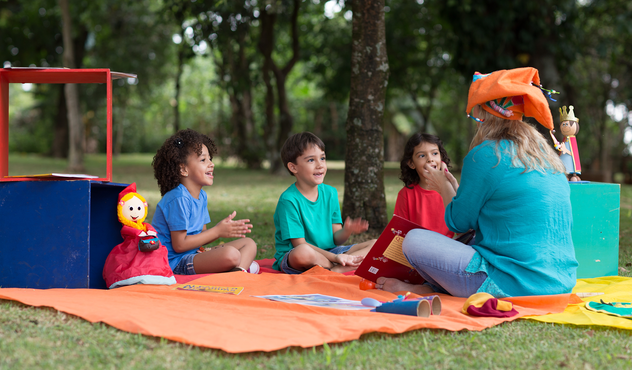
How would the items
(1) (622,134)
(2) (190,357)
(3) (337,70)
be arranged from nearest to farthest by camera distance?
(2) (190,357), (3) (337,70), (1) (622,134)

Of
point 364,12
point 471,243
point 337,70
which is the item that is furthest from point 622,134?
point 471,243

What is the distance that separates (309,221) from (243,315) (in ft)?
4.47

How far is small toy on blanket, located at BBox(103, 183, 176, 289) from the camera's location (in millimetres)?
3316

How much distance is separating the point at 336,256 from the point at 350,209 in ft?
5.45

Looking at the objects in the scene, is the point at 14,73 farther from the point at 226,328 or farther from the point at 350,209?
the point at 350,209

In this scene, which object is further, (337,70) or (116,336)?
(337,70)

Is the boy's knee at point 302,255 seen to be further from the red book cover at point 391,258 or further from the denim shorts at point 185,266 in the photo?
the denim shorts at point 185,266

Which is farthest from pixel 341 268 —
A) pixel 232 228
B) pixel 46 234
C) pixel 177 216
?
pixel 46 234

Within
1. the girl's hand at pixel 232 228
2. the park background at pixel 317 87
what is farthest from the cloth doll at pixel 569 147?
the girl's hand at pixel 232 228

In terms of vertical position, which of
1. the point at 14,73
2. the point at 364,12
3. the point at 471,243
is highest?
the point at 364,12

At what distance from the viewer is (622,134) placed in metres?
18.6

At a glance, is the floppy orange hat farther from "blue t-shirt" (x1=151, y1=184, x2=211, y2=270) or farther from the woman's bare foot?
"blue t-shirt" (x1=151, y1=184, x2=211, y2=270)

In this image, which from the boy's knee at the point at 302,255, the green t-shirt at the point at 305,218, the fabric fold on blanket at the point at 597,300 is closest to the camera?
the fabric fold on blanket at the point at 597,300

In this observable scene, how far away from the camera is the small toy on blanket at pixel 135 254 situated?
3316 millimetres
